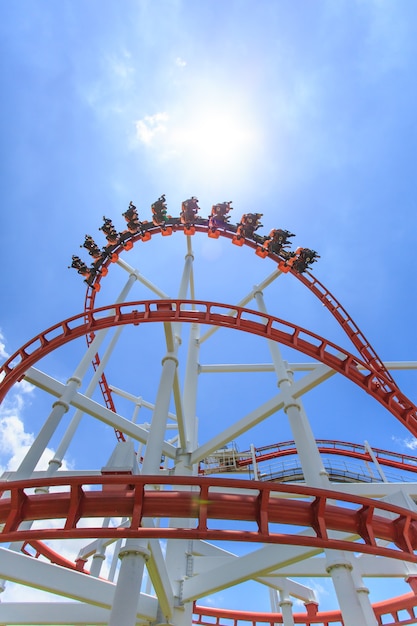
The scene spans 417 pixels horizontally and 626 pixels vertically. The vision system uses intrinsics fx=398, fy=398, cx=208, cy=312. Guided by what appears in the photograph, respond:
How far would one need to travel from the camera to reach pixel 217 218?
9688 mm

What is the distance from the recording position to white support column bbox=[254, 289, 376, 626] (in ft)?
→ 10.6

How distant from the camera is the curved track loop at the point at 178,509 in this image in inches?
104

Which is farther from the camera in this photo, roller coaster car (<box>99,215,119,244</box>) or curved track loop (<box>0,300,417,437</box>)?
roller coaster car (<box>99,215,119,244</box>)

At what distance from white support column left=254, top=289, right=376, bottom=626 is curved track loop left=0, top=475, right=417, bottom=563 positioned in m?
0.70

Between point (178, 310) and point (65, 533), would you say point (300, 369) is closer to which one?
point (178, 310)

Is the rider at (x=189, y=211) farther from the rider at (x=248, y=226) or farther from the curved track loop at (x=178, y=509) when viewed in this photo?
the curved track loop at (x=178, y=509)

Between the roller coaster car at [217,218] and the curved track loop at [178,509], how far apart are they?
24.7 ft

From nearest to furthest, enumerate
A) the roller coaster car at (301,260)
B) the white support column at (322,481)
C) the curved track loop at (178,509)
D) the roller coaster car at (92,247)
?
the curved track loop at (178,509) < the white support column at (322,481) < the roller coaster car at (301,260) < the roller coaster car at (92,247)

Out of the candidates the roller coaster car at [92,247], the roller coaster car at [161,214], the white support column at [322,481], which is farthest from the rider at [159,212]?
the white support column at [322,481]

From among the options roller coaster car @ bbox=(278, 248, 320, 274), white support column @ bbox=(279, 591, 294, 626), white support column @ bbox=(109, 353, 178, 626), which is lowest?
white support column @ bbox=(109, 353, 178, 626)

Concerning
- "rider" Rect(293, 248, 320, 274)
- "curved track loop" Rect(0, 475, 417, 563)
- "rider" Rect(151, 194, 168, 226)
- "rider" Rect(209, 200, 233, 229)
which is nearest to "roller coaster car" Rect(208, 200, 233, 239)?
"rider" Rect(209, 200, 233, 229)

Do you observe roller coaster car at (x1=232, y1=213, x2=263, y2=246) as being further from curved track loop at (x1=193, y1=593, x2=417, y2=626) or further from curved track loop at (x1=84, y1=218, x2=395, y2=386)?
curved track loop at (x1=193, y1=593, x2=417, y2=626)

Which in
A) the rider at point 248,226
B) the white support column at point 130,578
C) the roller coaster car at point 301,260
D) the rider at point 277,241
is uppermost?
the rider at point 248,226

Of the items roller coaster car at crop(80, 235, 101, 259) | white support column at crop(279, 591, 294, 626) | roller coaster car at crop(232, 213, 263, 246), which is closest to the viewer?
white support column at crop(279, 591, 294, 626)
